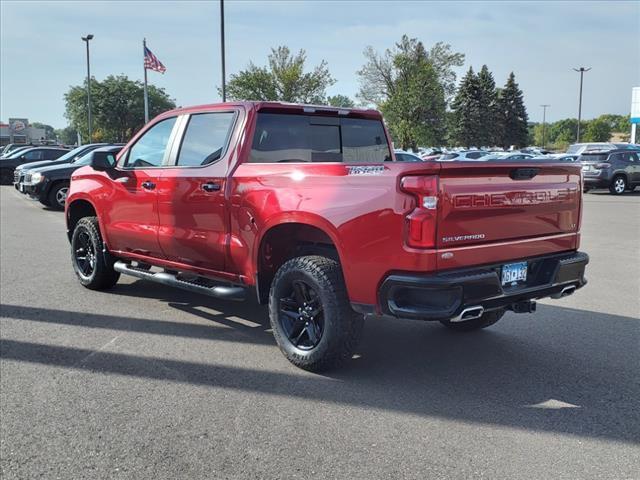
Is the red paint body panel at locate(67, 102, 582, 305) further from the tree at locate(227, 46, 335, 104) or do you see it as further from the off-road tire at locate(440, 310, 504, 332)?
the tree at locate(227, 46, 335, 104)

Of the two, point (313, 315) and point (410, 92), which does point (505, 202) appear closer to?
point (313, 315)

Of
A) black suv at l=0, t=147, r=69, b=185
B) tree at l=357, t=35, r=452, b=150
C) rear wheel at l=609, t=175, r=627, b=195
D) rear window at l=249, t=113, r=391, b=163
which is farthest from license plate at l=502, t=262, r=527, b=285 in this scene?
tree at l=357, t=35, r=452, b=150

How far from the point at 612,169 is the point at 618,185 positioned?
82 cm

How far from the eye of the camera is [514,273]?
13.6ft

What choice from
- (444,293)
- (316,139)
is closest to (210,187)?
(316,139)

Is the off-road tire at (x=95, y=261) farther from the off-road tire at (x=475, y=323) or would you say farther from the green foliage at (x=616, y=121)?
the green foliage at (x=616, y=121)

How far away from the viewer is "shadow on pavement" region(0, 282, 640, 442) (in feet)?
12.4

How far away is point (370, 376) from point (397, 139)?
64.9 meters

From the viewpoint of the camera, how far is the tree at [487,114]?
256ft

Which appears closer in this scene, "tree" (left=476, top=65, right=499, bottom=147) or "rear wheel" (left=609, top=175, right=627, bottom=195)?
"rear wheel" (left=609, top=175, right=627, bottom=195)

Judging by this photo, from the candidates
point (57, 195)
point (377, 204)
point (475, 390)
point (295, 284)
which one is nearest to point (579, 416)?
point (475, 390)

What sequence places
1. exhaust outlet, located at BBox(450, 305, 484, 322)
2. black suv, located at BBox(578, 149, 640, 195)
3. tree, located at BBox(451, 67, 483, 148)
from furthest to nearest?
tree, located at BBox(451, 67, 483, 148) → black suv, located at BBox(578, 149, 640, 195) → exhaust outlet, located at BBox(450, 305, 484, 322)

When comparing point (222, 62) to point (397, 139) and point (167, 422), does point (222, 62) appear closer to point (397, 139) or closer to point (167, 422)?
point (167, 422)

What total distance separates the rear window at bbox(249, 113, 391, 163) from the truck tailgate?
6.28 feet
